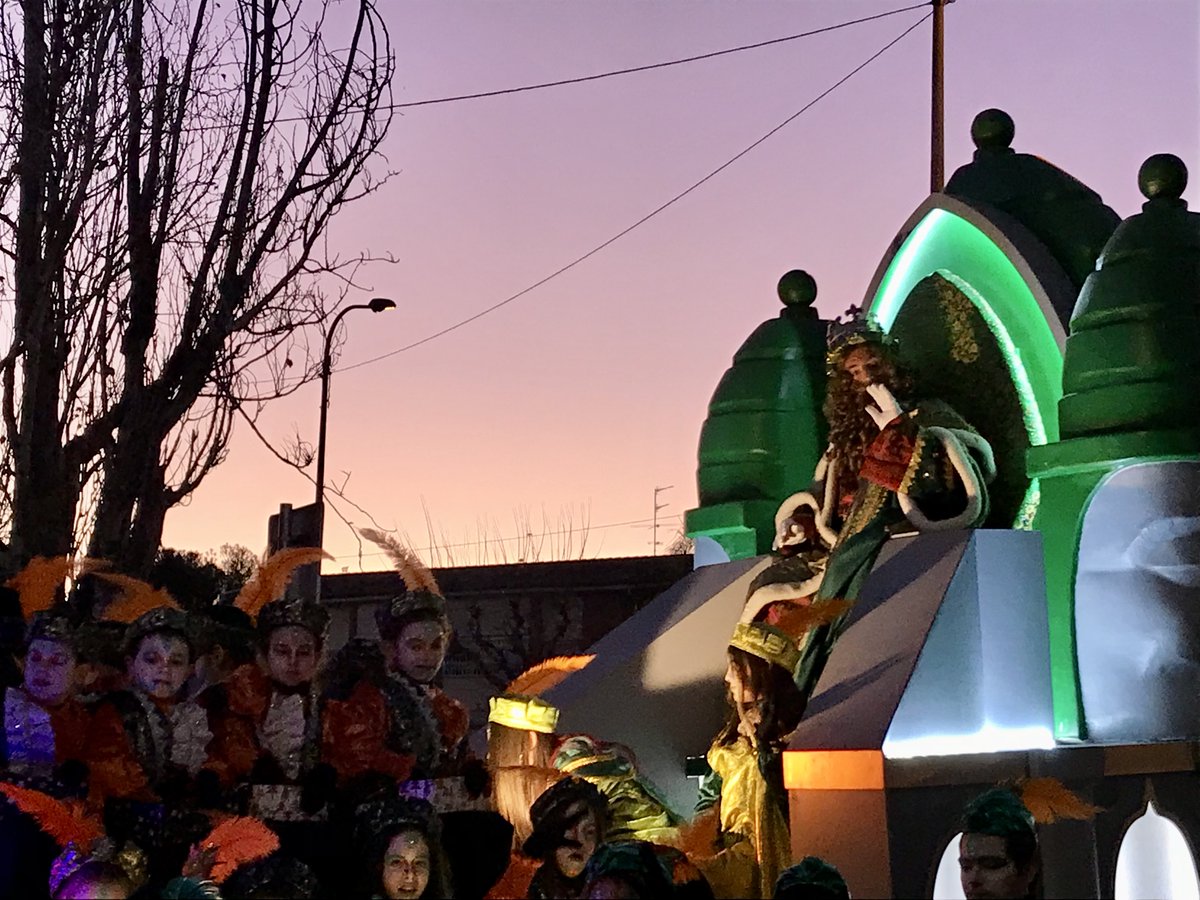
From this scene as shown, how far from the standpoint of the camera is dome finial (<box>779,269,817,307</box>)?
11469mm

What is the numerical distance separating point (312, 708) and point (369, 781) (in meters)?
0.39

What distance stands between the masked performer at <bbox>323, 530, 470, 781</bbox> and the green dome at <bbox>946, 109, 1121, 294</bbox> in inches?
155

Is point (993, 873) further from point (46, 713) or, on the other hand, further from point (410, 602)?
point (46, 713)

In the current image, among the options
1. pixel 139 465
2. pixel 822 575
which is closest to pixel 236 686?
pixel 139 465

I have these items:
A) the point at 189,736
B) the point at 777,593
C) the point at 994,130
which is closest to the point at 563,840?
the point at 189,736

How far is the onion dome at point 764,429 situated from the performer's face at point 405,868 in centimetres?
551

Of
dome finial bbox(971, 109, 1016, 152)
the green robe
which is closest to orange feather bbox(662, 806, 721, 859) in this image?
the green robe

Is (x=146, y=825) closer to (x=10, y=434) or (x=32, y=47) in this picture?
(x=10, y=434)

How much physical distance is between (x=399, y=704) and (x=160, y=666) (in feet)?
3.18

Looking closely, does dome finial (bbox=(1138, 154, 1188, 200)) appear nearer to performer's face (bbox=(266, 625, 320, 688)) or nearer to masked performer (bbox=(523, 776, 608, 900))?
masked performer (bbox=(523, 776, 608, 900))

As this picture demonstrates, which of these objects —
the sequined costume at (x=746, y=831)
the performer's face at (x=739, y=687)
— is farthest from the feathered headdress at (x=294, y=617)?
the performer's face at (x=739, y=687)

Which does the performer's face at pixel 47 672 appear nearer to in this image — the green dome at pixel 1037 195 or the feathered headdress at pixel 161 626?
the feathered headdress at pixel 161 626

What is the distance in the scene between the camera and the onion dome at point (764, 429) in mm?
10953

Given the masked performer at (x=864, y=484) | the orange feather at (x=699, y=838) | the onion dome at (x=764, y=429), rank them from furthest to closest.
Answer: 1. the onion dome at (x=764, y=429)
2. the masked performer at (x=864, y=484)
3. the orange feather at (x=699, y=838)
